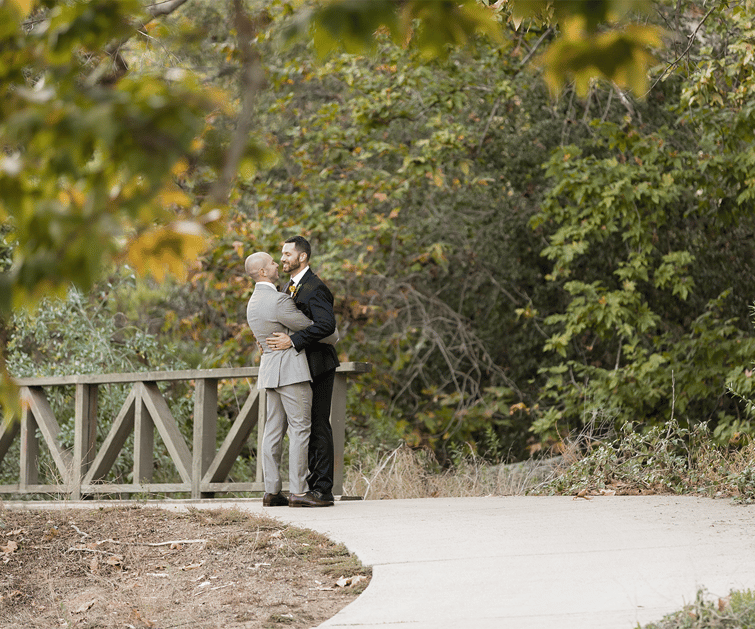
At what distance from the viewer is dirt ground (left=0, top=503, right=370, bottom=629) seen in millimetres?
4297

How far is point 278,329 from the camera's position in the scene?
23.2 ft

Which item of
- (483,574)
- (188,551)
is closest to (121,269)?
(188,551)

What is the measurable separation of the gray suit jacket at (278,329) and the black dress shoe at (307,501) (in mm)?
848

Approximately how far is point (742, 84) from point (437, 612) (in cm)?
759

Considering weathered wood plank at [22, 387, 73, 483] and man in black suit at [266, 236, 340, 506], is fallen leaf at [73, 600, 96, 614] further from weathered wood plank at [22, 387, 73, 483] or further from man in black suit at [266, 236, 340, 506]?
weathered wood plank at [22, 387, 73, 483]

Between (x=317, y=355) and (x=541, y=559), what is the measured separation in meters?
3.02

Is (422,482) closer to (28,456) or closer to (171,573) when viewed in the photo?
(28,456)

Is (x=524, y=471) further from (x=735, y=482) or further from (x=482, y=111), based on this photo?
(x=482, y=111)

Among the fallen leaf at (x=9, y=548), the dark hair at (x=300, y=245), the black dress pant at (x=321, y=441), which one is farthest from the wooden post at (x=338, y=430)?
the fallen leaf at (x=9, y=548)

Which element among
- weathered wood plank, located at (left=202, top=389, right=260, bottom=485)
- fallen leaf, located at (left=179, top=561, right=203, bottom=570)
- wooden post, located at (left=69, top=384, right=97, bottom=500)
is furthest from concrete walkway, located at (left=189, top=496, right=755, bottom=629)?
wooden post, located at (left=69, top=384, right=97, bottom=500)

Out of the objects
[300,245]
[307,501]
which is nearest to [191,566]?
[307,501]

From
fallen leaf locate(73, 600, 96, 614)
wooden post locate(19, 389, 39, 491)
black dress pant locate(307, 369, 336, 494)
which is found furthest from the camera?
wooden post locate(19, 389, 39, 491)

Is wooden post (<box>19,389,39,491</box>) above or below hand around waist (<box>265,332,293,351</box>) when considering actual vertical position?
below

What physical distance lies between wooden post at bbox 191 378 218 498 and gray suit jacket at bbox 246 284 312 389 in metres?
1.28
